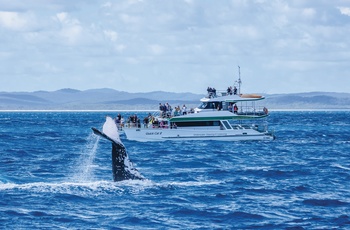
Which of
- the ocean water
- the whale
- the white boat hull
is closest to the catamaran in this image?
the white boat hull

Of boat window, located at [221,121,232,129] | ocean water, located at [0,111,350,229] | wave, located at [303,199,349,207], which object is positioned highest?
boat window, located at [221,121,232,129]

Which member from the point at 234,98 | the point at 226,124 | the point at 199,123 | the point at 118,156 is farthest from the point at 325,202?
the point at 234,98

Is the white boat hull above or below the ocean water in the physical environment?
above

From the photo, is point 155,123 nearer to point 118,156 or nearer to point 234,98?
point 234,98

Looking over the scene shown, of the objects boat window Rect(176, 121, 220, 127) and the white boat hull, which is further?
boat window Rect(176, 121, 220, 127)

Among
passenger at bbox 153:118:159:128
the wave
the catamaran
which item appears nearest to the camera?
the wave

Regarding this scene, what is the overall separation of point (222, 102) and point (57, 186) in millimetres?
→ 37868

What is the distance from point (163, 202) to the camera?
86.6 ft

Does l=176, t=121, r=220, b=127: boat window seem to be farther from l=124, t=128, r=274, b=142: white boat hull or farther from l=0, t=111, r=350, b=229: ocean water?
l=0, t=111, r=350, b=229: ocean water

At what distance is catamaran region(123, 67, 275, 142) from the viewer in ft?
215

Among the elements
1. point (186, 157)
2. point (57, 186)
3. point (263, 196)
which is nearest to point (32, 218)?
point (57, 186)

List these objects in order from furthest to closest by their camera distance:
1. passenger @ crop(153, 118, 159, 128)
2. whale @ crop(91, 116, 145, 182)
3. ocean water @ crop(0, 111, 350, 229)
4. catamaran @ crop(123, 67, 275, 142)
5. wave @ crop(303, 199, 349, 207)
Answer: passenger @ crop(153, 118, 159, 128) < catamaran @ crop(123, 67, 275, 142) < wave @ crop(303, 199, 349, 207) < whale @ crop(91, 116, 145, 182) < ocean water @ crop(0, 111, 350, 229)

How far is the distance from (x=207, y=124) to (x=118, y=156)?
41.2 metres

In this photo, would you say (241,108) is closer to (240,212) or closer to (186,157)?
(186,157)
